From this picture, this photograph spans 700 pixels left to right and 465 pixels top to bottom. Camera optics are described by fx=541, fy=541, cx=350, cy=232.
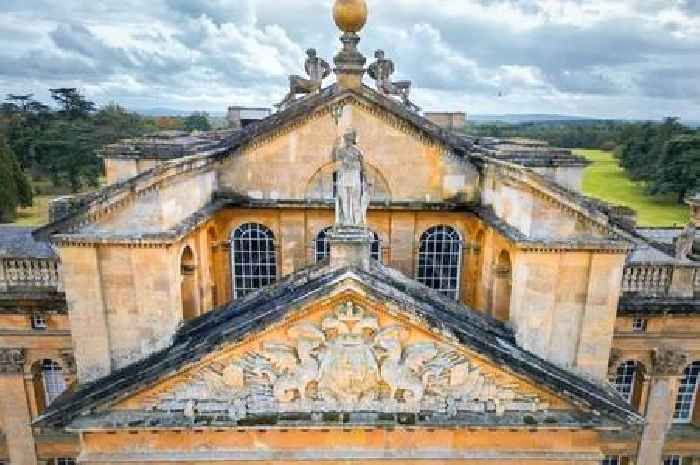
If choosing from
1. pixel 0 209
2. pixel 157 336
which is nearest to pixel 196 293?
pixel 157 336

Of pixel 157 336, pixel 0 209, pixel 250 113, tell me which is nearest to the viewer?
pixel 157 336

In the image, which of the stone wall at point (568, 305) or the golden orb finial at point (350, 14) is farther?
the golden orb finial at point (350, 14)

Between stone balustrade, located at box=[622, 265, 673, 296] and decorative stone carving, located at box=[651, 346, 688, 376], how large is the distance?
8.10 ft

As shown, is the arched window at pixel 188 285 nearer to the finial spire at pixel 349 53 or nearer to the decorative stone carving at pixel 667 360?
the finial spire at pixel 349 53

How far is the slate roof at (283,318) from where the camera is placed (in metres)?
11.8

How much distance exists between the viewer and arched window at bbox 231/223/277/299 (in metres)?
19.6

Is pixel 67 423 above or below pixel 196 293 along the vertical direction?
below

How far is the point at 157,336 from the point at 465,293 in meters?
10.7

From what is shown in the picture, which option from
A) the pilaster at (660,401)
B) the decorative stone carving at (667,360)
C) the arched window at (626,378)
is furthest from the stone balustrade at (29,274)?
the pilaster at (660,401)

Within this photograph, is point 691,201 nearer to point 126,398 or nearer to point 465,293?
point 465,293

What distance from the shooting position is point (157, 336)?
1484cm

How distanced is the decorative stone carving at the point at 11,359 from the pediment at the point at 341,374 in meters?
10.6

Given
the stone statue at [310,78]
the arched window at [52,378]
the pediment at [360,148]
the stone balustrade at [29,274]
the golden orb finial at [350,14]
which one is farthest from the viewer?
the stone statue at [310,78]

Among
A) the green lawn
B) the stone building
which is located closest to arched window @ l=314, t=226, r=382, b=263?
the stone building
